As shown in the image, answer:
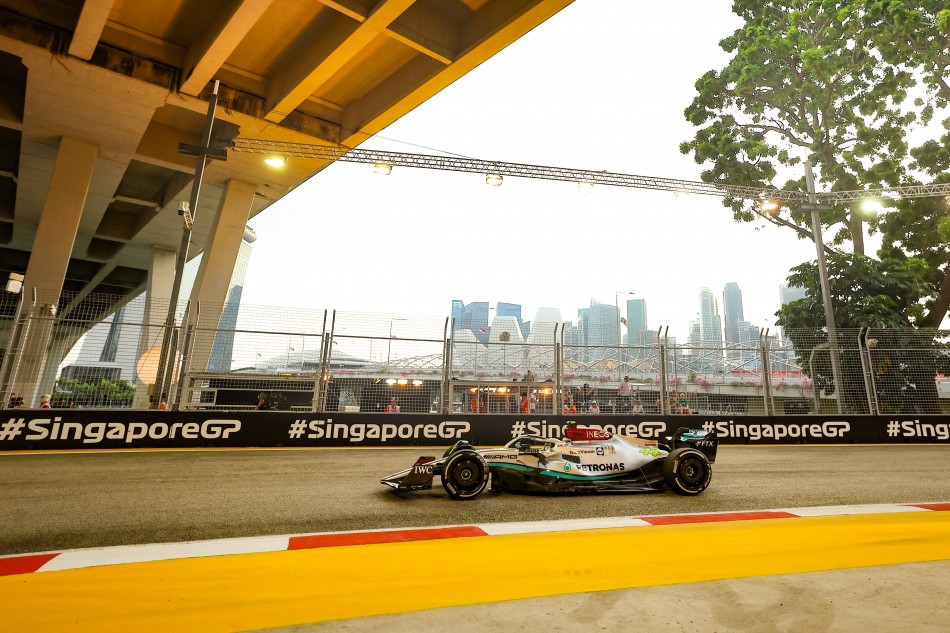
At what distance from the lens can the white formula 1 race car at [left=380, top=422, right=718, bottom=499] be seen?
16.6 feet

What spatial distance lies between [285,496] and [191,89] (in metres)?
12.1

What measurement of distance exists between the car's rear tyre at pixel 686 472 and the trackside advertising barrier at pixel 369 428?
5.16 meters

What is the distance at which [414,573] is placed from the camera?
2.77 metres

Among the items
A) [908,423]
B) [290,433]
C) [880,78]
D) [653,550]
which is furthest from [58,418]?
[880,78]

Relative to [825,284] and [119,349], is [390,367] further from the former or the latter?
[825,284]

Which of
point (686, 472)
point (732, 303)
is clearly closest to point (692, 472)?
point (686, 472)

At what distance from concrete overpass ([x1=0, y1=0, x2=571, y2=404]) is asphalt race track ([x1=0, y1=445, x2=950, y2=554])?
397cm

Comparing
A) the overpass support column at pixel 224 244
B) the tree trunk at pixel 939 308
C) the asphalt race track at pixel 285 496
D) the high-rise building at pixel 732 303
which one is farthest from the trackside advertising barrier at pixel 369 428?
the high-rise building at pixel 732 303

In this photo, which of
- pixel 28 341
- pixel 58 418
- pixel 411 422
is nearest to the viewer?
pixel 58 418

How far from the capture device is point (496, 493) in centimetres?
544

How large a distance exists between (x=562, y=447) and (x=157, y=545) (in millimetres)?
3782

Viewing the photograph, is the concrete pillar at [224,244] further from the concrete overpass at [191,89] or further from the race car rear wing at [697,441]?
the race car rear wing at [697,441]

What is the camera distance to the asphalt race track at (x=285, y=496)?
12.8 feet

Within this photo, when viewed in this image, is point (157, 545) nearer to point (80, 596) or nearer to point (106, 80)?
point (80, 596)
